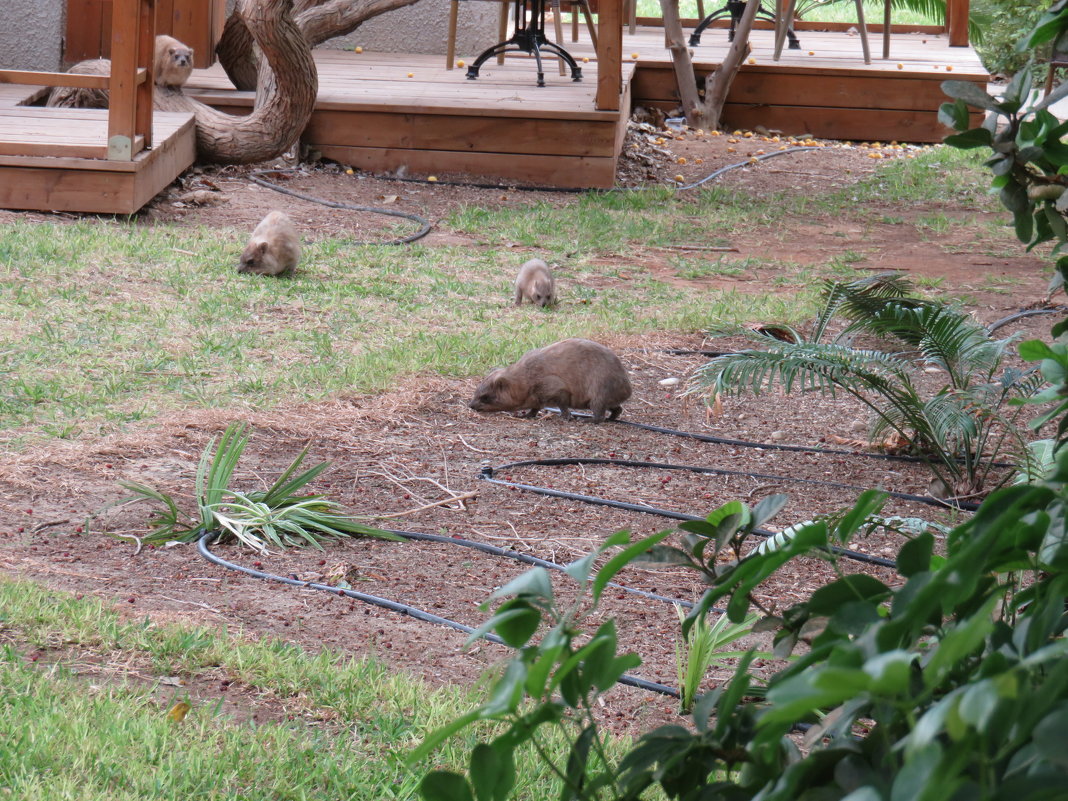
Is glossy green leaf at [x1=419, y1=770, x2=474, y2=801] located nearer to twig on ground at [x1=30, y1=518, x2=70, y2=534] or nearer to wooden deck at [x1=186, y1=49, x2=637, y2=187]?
twig on ground at [x1=30, y1=518, x2=70, y2=534]

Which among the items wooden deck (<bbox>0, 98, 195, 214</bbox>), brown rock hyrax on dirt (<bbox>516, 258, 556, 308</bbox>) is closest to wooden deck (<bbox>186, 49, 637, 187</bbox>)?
wooden deck (<bbox>0, 98, 195, 214</bbox>)

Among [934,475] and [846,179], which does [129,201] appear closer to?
[934,475]

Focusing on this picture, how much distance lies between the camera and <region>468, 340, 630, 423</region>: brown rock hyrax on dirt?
575cm

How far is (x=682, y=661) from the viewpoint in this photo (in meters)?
3.48

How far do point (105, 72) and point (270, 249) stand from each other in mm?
4493

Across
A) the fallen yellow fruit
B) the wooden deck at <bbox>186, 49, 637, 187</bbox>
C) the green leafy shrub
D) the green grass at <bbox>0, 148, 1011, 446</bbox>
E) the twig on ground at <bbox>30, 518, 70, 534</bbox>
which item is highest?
the green leafy shrub

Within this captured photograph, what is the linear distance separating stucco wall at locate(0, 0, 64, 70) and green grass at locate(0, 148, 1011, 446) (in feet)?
16.5

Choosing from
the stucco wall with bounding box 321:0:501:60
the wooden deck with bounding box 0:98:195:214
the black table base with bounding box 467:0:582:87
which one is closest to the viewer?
the wooden deck with bounding box 0:98:195:214

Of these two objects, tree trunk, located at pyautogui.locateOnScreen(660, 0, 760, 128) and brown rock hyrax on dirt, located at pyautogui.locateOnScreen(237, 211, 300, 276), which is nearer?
brown rock hyrax on dirt, located at pyautogui.locateOnScreen(237, 211, 300, 276)

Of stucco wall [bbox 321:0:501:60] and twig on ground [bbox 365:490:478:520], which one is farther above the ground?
stucco wall [bbox 321:0:501:60]

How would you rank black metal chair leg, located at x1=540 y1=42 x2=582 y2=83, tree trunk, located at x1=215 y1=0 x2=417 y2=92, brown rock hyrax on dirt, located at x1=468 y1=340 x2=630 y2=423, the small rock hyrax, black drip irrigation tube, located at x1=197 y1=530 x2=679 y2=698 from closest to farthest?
black drip irrigation tube, located at x1=197 y1=530 x2=679 y2=698, brown rock hyrax on dirt, located at x1=468 y1=340 x2=630 y2=423, the small rock hyrax, tree trunk, located at x1=215 y1=0 x2=417 y2=92, black metal chair leg, located at x1=540 y1=42 x2=582 y2=83

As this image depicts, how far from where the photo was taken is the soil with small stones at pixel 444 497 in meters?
3.63

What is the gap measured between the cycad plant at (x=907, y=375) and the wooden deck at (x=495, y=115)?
5765mm

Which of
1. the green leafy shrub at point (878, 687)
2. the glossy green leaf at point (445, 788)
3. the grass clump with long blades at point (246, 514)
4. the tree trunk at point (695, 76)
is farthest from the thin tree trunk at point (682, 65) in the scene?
the glossy green leaf at point (445, 788)
